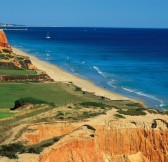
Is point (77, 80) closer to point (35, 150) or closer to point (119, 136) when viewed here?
point (119, 136)

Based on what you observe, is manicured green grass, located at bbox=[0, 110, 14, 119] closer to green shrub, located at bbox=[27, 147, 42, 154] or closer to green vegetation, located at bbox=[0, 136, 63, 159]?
green vegetation, located at bbox=[0, 136, 63, 159]

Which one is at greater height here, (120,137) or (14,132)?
(14,132)

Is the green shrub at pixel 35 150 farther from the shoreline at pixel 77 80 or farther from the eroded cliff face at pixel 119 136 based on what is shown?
the shoreline at pixel 77 80

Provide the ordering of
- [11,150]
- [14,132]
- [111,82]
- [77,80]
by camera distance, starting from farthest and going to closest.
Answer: [111,82] < [77,80] < [14,132] < [11,150]

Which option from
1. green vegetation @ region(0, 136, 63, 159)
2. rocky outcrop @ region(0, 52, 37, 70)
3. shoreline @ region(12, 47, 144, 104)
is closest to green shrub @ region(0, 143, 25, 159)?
green vegetation @ region(0, 136, 63, 159)

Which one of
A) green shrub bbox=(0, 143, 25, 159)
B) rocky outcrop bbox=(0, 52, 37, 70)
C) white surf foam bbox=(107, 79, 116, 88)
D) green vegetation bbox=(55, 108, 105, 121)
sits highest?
rocky outcrop bbox=(0, 52, 37, 70)

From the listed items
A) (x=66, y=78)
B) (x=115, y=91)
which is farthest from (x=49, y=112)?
(x=66, y=78)

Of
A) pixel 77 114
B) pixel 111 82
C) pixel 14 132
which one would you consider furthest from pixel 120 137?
pixel 111 82

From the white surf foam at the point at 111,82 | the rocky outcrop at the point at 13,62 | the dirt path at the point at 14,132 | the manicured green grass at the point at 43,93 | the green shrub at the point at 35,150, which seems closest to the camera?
the green shrub at the point at 35,150

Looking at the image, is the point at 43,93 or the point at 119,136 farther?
the point at 43,93

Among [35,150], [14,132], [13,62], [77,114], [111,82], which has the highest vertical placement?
[13,62]

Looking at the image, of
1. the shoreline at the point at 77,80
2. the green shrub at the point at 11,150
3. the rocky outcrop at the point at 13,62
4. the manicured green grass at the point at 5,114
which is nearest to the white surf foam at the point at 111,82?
the shoreline at the point at 77,80

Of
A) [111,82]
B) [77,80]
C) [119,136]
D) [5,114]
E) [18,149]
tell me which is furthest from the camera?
[111,82]
